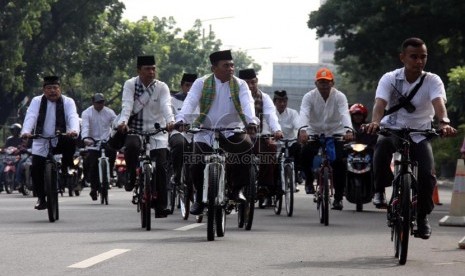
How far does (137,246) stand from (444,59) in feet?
104

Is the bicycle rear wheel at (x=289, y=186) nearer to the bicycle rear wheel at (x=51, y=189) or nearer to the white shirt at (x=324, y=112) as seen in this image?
the white shirt at (x=324, y=112)

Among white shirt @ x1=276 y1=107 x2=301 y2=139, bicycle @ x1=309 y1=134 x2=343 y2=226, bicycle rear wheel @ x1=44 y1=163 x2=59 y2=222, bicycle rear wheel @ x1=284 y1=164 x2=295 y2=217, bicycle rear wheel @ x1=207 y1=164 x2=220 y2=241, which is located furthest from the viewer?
white shirt @ x1=276 y1=107 x2=301 y2=139

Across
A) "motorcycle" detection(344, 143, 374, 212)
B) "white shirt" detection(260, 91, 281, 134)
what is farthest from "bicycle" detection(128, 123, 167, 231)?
"motorcycle" detection(344, 143, 374, 212)

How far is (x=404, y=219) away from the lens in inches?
442

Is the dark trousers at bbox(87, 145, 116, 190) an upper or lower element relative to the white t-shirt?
lower

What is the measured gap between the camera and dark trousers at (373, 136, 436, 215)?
Answer: 11.8m

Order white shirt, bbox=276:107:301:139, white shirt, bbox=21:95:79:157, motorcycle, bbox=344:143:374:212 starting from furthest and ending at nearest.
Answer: white shirt, bbox=276:107:301:139
motorcycle, bbox=344:143:374:212
white shirt, bbox=21:95:79:157

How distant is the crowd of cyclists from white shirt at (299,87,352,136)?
13 millimetres

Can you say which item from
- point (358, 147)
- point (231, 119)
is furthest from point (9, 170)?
point (231, 119)

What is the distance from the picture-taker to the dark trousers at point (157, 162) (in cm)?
1543

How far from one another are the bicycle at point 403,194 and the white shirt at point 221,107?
2871mm

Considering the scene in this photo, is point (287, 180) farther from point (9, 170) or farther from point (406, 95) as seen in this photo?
point (9, 170)

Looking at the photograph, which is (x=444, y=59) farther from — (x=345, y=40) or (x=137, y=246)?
(x=137, y=246)

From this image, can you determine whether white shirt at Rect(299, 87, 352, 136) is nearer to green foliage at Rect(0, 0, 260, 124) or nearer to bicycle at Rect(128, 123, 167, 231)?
bicycle at Rect(128, 123, 167, 231)
